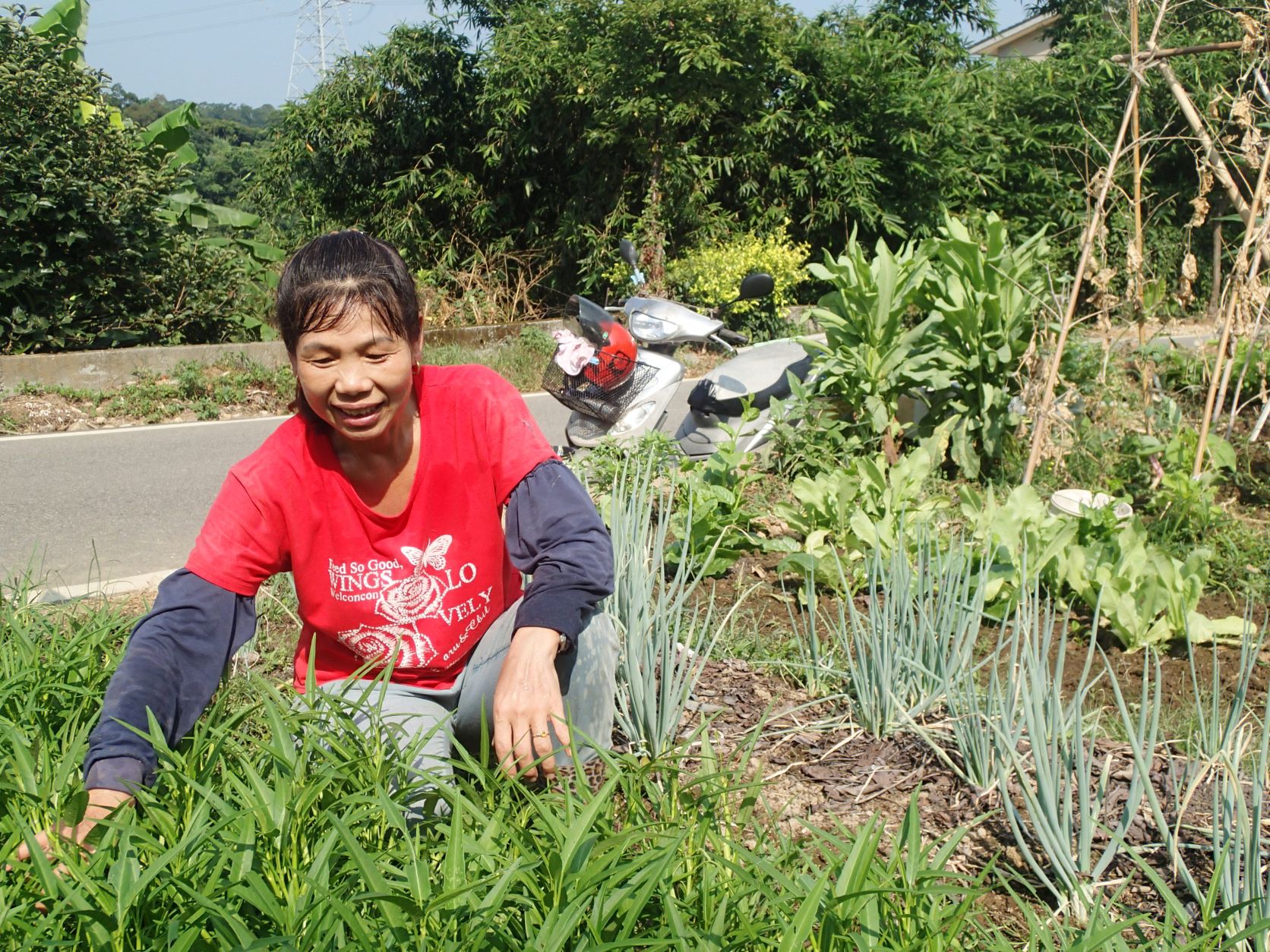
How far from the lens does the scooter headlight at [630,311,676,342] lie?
4984mm

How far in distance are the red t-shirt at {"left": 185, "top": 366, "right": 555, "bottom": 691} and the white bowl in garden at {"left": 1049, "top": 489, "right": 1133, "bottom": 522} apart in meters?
2.06

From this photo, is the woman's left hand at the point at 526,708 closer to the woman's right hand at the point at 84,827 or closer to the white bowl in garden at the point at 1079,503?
the woman's right hand at the point at 84,827

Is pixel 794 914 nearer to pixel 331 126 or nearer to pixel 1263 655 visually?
pixel 1263 655

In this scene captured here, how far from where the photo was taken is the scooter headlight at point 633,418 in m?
4.75

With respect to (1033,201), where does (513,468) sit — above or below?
below

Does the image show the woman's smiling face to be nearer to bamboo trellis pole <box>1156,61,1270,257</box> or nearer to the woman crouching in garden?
the woman crouching in garden

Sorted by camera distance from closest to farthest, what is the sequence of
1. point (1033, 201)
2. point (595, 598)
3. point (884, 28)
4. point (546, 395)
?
1. point (595, 598)
2. point (546, 395)
3. point (884, 28)
4. point (1033, 201)

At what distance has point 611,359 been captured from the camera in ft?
15.2

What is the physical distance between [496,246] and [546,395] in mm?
3504

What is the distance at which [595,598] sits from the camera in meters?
1.97

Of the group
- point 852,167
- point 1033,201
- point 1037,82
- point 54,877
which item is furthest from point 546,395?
point 1037,82

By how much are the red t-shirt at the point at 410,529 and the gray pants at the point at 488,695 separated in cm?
6

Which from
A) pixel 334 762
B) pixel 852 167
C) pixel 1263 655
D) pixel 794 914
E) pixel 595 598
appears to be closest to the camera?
pixel 794 914

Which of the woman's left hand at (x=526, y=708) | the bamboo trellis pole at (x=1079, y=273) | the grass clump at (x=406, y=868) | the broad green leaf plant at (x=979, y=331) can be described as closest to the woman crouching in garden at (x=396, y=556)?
the woman's left hand at (x=526, y=708)
